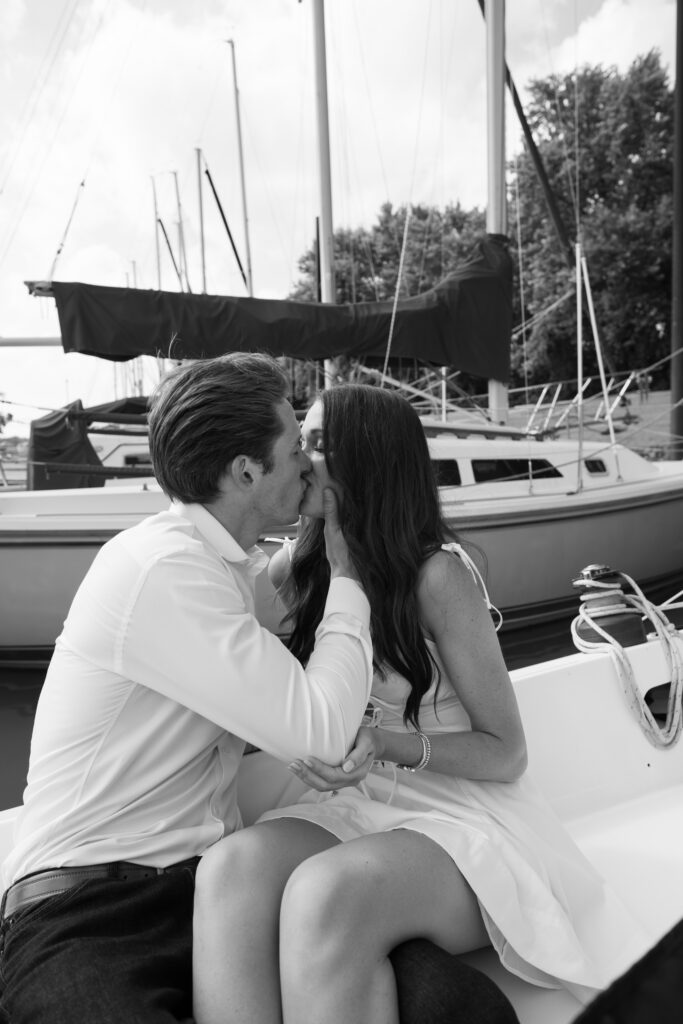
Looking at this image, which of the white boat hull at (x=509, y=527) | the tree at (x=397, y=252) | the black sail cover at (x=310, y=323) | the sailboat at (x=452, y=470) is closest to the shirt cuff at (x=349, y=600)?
the sailboat at (x=452, y=470)

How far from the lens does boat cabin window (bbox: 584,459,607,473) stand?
315 inches

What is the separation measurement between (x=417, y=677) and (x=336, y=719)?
369 mm

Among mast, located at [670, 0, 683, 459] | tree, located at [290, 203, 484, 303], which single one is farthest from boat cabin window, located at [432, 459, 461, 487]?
tree, located at [290, 203, 484, 303]

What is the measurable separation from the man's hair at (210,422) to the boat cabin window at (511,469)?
569 cm

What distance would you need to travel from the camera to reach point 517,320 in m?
26.5

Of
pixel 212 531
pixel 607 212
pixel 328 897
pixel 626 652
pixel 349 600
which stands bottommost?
pixel 626 652

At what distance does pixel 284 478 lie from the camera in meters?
1.58

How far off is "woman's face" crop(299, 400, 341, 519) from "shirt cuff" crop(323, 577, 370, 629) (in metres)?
0.22

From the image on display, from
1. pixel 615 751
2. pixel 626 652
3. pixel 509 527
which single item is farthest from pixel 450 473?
pixel 615 751

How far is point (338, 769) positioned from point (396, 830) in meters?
0.20

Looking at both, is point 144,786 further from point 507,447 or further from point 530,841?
point 507,447

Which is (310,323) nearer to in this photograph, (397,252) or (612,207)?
(612,207)

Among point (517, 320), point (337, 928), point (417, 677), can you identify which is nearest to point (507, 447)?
point (417, 677)

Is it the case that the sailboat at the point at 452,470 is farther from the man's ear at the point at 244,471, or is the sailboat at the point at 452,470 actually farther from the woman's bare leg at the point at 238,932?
the woman's bare leg at the point at 238,932
